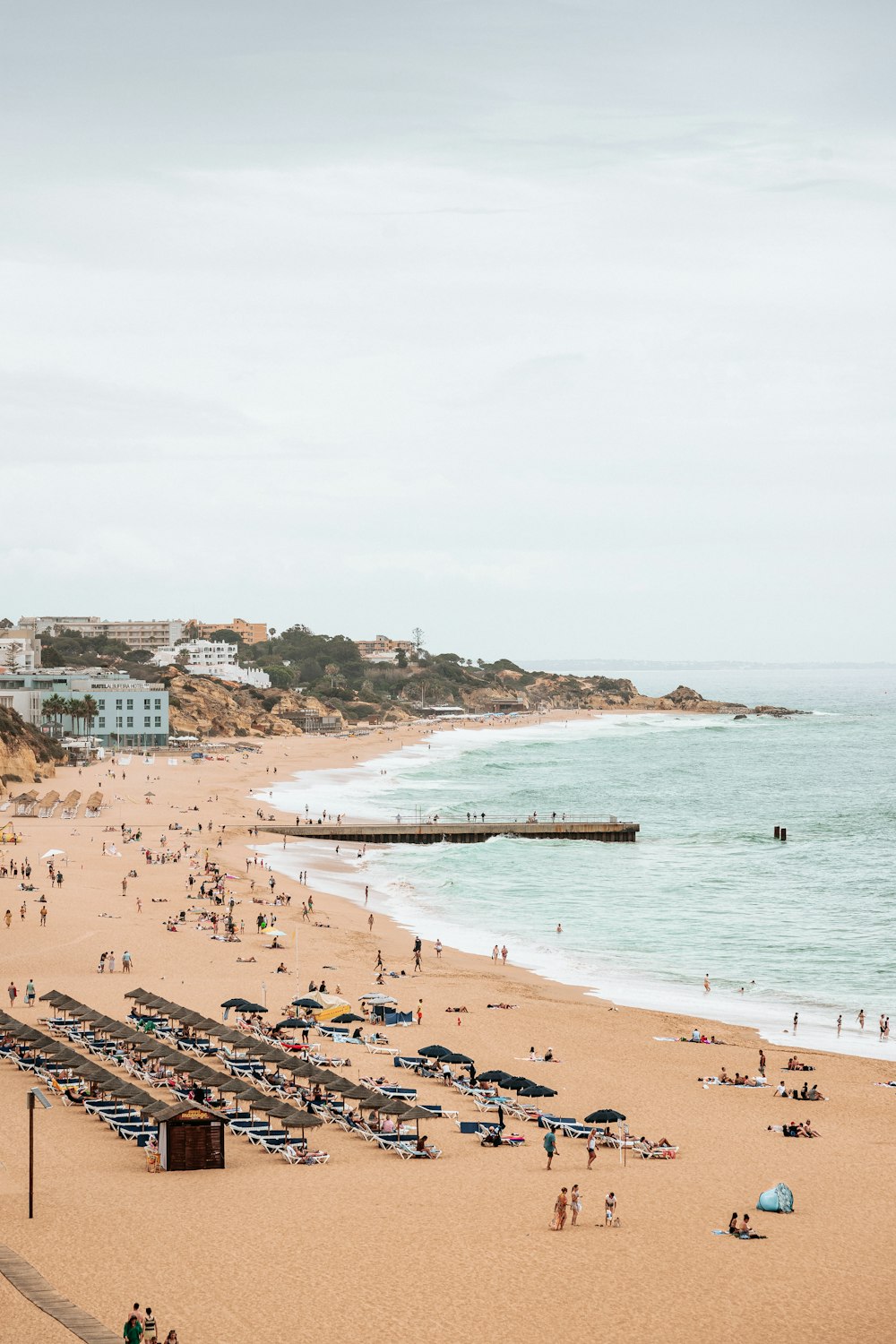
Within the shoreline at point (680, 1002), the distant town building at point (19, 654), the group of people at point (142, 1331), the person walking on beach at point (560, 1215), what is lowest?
the shoreline at point (680, 1002)

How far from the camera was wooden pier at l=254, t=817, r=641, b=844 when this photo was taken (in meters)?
68.2

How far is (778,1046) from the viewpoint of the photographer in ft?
106

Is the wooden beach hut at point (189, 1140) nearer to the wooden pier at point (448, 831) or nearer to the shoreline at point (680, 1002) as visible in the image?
the shoreline at point (680, 1002)

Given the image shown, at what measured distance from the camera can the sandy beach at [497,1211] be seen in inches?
642

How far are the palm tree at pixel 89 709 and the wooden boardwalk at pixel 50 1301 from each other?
3974 inches

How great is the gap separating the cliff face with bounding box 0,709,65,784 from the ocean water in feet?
51.3

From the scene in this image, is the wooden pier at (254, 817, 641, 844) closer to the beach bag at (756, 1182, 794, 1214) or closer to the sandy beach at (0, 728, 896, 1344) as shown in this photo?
the sandy beach at (0, 728, 896, 1344)

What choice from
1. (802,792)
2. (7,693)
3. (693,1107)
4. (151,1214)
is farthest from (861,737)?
(151,1214)

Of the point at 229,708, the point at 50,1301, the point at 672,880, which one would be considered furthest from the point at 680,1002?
the point at 229,708

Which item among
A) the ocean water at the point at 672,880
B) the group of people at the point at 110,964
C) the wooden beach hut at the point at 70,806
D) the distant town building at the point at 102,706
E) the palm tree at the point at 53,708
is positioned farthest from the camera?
the distant town building at the point at 102,706

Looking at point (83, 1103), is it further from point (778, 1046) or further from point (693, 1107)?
point (778, 1046)

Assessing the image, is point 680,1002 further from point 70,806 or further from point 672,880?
point 70,806

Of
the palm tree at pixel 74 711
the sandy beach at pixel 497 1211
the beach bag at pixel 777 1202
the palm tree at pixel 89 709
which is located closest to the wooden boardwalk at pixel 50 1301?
the sandy beach at pixel 497 1211

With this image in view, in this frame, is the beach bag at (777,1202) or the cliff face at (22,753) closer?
the beach bag at (777,1202)
